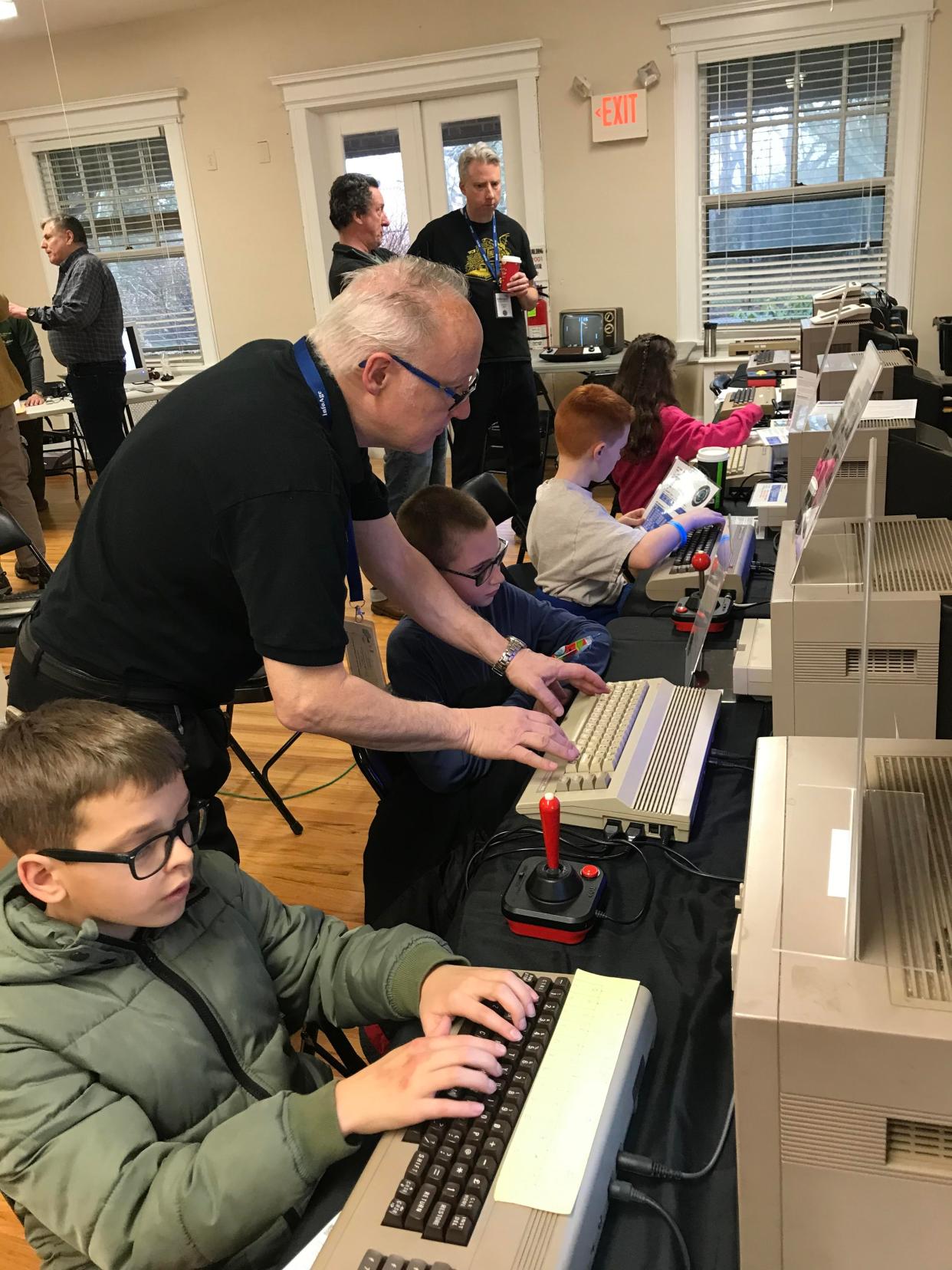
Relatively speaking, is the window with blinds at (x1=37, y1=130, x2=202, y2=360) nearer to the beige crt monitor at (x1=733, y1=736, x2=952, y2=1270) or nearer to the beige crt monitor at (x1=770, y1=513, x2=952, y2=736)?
the beige crt monitor at (x1=770, y1=513, x2=952, y2=736)

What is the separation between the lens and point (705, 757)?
126cm

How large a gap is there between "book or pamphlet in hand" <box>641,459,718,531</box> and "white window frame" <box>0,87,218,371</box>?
16.9 feet

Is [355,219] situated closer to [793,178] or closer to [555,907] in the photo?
[555,907]

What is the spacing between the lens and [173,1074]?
865 millimetres

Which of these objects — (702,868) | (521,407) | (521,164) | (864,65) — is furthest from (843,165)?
(702,868)

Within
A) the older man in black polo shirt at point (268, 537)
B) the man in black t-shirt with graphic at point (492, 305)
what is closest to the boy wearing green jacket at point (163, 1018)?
the older man in black polo shirt at point (268, 537)

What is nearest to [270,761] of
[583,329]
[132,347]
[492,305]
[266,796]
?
[266,796]

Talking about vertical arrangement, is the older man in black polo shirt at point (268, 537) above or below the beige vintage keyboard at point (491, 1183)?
above

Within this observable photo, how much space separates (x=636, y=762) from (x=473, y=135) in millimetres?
5644

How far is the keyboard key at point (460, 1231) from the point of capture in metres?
0.66

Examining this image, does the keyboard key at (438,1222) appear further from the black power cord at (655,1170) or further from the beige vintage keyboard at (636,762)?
the beige vintage keyboard at (636,762)

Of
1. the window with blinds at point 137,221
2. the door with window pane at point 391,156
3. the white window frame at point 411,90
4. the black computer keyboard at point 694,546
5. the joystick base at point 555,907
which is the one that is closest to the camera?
the joystick base at point 555,907

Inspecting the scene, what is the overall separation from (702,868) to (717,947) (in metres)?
0.13

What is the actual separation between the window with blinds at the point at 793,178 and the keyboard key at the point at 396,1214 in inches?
220
